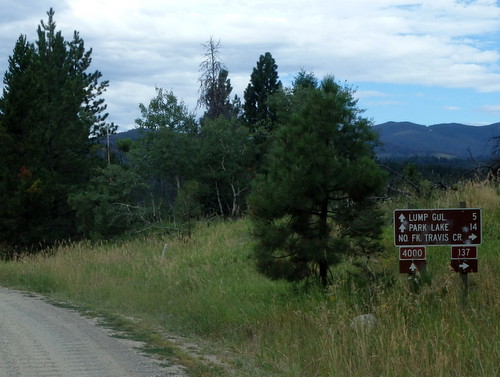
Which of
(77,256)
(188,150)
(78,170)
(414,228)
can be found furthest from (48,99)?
(414,228)

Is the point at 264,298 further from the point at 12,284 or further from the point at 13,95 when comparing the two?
the point at 13,95

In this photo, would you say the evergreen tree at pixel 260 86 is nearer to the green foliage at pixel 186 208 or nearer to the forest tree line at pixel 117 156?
the forest tree line at pixel 117 156

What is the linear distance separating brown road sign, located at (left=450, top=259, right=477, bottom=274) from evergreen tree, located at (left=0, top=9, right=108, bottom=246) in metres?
29.8

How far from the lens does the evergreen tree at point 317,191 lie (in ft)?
36.8

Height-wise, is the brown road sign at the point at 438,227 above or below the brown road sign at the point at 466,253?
above

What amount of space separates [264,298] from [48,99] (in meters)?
34.1

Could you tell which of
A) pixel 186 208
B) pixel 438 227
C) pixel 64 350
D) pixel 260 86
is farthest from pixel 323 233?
pixel 260 86

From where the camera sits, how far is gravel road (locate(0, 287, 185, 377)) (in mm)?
8383

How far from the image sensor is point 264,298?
41.3ft

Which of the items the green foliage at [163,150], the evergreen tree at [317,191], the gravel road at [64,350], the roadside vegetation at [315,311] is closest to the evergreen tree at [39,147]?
the green foliage at [163,150]

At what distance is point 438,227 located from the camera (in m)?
10.1

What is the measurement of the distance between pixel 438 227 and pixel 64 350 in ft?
18.5

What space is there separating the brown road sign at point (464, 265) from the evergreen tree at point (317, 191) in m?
1.70

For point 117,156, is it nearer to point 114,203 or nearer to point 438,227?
point 114,203
